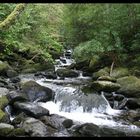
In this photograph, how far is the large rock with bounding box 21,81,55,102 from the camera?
13586mm

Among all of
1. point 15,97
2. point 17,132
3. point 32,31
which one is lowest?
point 17,132

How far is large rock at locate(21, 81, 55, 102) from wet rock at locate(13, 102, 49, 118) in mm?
1667

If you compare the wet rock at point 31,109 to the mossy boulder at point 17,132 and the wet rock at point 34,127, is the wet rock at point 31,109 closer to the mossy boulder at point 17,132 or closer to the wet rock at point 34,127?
the wet rock at point 34,127

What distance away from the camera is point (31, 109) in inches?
441

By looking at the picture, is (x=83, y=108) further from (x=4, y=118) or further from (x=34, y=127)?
(x=4, y=118)

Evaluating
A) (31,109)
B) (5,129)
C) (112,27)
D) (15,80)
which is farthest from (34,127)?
(112,27)

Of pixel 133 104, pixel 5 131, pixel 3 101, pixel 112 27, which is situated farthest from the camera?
pixel 112 27

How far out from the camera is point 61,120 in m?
10.7

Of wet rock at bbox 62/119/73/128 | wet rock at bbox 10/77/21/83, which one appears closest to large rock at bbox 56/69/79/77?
wet rock at bbox 10/77/21/83

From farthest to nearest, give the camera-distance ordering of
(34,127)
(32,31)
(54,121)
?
(32,31) < (54,121) < (34,127)

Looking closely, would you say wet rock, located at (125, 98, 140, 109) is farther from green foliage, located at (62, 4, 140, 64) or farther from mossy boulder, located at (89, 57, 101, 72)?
mossy boulder, located at (89, 57, 101, 72)

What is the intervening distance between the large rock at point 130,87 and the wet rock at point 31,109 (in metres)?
4.86

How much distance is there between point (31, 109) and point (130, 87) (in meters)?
5.75

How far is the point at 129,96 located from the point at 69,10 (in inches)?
446
